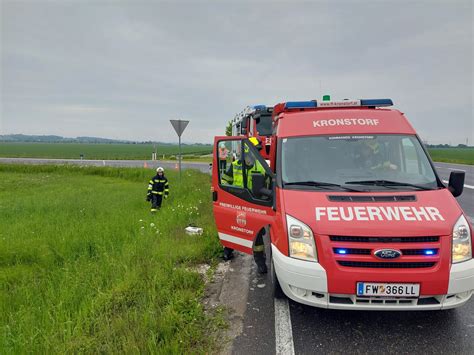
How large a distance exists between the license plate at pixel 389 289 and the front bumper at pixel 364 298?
0.06 metres

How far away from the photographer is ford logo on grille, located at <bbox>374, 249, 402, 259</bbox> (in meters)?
2.70

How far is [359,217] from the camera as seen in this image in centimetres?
286

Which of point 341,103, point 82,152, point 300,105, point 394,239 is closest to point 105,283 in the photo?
point 394,239

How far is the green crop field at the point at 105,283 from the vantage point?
281 cm

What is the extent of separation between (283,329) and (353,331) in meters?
0.66

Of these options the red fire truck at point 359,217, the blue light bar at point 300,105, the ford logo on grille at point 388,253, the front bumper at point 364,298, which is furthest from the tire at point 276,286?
the blue light bar at point 300,105

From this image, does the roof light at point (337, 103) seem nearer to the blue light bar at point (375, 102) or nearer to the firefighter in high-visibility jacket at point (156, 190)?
the blue light bar at point (375, 102)

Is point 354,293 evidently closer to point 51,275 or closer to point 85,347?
point 85,347

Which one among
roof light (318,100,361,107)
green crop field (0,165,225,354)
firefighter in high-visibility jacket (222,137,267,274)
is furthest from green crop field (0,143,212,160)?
roof light (318,100,361,107)

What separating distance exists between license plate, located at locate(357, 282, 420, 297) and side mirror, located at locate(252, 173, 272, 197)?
142 centimetres

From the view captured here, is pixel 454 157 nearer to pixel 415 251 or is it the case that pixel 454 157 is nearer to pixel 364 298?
pixel 415 251

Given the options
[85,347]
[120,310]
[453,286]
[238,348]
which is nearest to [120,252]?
[120,310]

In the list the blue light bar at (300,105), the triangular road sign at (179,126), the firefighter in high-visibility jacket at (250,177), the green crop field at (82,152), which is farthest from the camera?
the green crop field at (82,152)

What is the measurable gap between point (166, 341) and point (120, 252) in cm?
273
